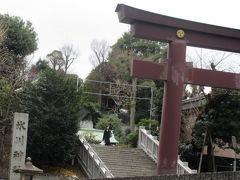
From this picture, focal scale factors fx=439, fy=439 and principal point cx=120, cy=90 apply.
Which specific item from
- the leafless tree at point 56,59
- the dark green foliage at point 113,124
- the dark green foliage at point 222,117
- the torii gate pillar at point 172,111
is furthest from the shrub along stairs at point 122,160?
the leafless tree at point 56,59

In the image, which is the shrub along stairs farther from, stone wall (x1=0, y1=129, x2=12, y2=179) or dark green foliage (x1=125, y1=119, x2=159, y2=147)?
stone wall (x1=0, y1=129, x2=12, y2=179)

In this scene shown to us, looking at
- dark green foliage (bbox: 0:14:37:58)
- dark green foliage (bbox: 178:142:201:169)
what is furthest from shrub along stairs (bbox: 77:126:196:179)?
dark green foliage (bbox: 0:14:37:58)

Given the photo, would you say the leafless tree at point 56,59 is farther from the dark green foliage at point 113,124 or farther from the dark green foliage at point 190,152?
the dark green foliage at point 190,152

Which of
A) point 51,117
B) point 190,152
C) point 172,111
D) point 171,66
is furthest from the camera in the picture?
point 190,152

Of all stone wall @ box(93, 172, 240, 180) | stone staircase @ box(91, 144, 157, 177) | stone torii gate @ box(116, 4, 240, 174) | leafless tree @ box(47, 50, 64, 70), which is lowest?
stone staircase @ box(91, 144, 157, 177)

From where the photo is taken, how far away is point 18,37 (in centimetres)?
3678

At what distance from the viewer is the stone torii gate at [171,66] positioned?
1433 centimetres

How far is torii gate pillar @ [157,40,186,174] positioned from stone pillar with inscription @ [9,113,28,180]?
4492mm

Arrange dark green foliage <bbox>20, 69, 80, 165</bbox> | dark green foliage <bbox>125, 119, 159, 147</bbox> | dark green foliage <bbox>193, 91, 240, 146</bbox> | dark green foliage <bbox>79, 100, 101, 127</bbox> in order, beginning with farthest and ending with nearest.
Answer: dark green foliage <bbox>79, 100, 101, 127</bbox>, dark green foliage <bbox>125, 119, 159, 147</bbox>, dark green foliage <bbox>193, 91, 240, 146</bbox>, dark green foliage <bbox>20, 69, 80, 165</bbox>

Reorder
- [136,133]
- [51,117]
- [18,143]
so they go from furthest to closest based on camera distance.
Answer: [136,133]
[51,117]
[18,143]

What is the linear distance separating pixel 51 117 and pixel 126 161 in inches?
172

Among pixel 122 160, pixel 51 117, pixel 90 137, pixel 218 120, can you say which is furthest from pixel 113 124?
pixel 51 117

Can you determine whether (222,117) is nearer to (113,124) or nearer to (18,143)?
(18,143)

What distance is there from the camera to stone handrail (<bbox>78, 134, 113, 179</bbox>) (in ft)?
62.5
